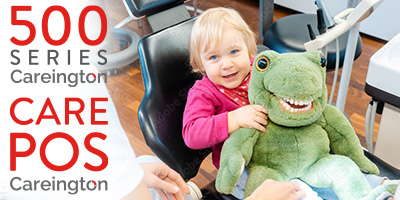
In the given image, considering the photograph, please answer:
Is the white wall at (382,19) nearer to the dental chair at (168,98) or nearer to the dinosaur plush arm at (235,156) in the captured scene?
the dental chair at (168,98)

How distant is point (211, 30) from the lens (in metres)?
1.00

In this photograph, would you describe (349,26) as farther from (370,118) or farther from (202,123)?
(202,123)

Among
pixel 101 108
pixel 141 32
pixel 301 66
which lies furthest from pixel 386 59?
pixel 141 32

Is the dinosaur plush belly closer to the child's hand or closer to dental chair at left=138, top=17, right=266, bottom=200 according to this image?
the child's hand

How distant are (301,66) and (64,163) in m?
0.55

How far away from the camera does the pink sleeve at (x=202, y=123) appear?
3.13 ft

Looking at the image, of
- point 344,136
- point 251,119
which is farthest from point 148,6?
point 344,136

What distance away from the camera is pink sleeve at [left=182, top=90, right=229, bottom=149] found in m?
0.95

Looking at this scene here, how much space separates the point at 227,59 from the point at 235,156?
28cm

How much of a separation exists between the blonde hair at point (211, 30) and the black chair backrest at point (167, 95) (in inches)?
1.7

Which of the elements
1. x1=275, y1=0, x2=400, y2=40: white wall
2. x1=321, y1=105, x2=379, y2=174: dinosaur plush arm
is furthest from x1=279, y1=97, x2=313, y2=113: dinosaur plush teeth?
x1=275, y1=0, x2=400, y2=40: white wall

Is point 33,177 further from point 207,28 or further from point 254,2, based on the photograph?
point 254,2

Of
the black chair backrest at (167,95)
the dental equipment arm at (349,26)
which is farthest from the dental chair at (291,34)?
the black chair backrest at (167,95)

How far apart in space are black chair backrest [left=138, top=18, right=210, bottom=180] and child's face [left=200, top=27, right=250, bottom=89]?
0.29ft
